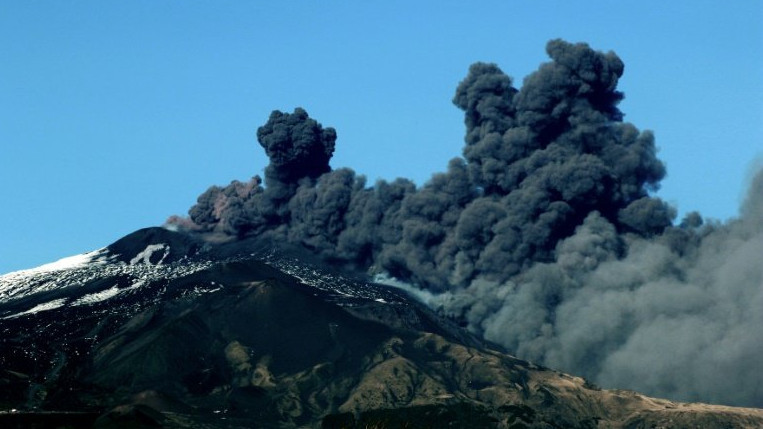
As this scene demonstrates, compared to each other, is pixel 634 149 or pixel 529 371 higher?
pixel 634 149

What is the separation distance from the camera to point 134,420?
118875 mm

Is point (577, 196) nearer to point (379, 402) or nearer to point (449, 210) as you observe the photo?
point (449, 210)

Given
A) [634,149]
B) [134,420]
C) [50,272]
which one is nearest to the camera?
[134,420]

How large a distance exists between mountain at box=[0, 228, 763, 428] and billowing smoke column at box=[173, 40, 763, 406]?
4.20 m

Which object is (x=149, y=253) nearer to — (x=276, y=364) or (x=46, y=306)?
(x=46, y=306)

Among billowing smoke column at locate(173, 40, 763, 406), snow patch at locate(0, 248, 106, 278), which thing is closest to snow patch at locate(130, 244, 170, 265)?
snow patch at locate(0, 248, 106, 278)

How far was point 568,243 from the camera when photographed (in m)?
152

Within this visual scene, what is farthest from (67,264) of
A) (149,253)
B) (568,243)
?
(568,243)

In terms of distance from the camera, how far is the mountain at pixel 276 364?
13962cm

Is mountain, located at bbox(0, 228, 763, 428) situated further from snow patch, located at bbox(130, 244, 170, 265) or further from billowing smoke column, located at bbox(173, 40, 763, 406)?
snow patch, located at bbox(130, 244, 170, 265)

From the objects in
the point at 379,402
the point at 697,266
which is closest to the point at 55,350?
the point at 379,402

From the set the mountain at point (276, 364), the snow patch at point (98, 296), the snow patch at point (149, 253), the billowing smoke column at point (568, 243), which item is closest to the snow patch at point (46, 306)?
the mountain at point (276, 364)

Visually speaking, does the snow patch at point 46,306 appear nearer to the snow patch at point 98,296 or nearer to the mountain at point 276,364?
the mountain at point 276,364

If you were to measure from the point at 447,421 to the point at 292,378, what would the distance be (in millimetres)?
18532
